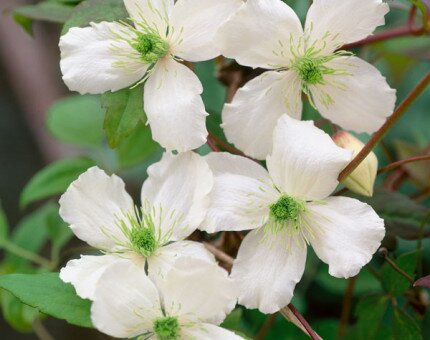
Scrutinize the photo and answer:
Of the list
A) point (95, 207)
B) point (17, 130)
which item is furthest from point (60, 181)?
point (17, 130)

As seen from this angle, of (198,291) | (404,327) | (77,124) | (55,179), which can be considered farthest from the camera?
(77,124)

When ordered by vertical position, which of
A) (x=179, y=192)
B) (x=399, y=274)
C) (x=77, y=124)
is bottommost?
(x=77, y=124)

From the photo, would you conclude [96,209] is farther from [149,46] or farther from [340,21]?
[340,21]

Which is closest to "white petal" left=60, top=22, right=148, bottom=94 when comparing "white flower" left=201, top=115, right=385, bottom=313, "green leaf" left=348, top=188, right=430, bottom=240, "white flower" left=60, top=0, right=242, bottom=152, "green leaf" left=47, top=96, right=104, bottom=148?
"white flower" left=60, top=0, right=242, bottom=152

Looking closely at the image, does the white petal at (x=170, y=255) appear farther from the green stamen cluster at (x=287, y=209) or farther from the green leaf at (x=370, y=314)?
the green leaf at (x=370, y=314)

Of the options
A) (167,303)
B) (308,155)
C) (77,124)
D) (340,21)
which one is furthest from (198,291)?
(77,124)

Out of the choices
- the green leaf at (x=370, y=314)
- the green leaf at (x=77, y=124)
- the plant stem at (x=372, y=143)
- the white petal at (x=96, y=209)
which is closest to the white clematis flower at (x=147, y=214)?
the white petal at (x=96, y=209)

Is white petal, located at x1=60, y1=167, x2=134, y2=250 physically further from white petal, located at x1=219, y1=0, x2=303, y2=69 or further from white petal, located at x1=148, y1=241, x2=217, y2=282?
white petal, located at x1=219, y1=0, x2=303, y2=69
